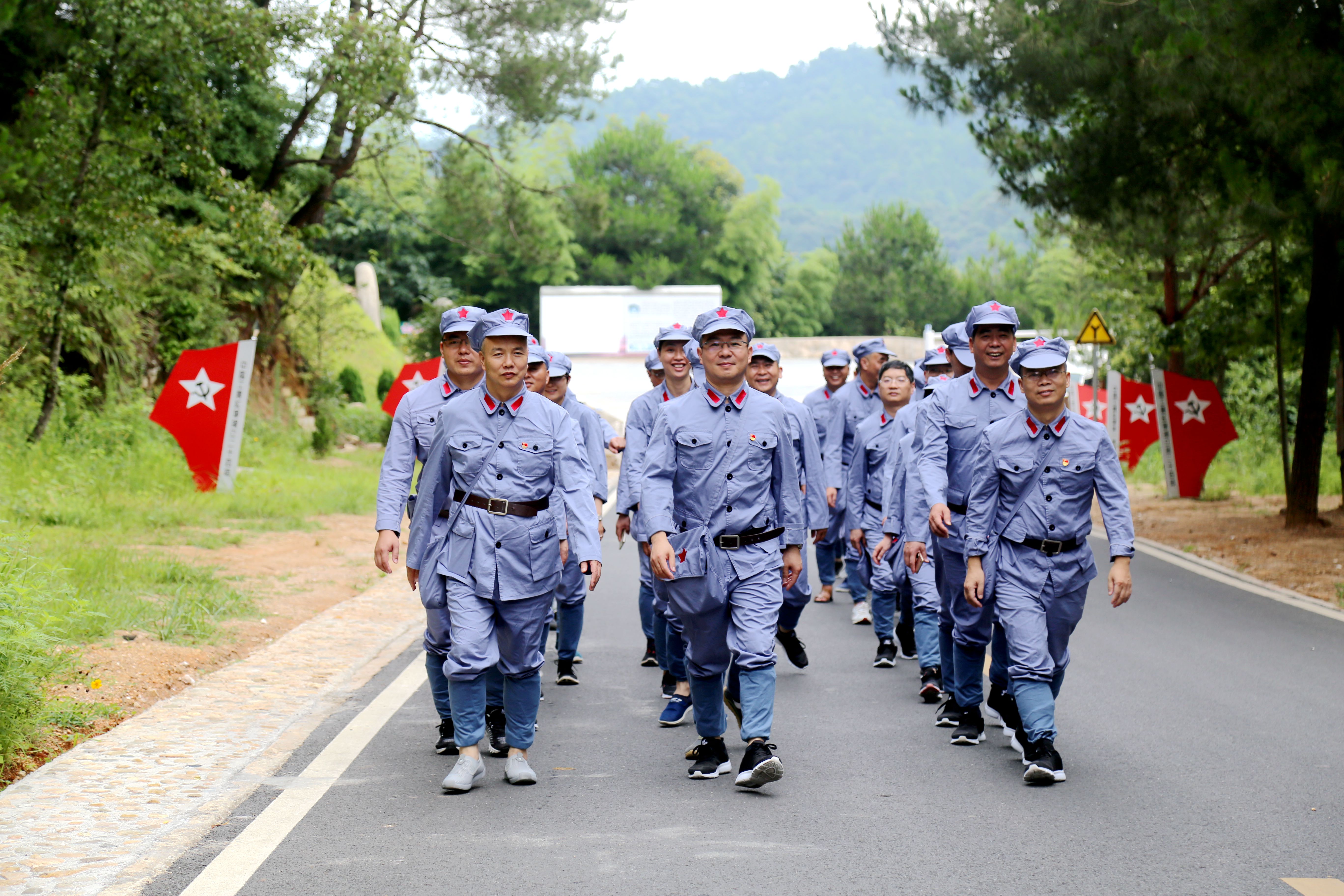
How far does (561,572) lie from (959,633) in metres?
2.06

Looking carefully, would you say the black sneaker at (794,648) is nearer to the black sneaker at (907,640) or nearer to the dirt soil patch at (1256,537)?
the black sneaker at (907,640)

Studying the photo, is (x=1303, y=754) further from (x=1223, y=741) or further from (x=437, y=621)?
(x=437, y=621)

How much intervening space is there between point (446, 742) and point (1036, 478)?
292 centimetres

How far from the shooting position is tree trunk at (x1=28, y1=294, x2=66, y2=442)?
16578 mm

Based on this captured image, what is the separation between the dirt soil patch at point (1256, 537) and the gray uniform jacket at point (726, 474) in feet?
24.1

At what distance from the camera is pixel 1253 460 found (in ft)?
86.7

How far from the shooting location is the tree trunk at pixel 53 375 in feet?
54.4

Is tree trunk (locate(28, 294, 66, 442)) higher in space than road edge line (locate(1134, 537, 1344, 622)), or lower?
higher

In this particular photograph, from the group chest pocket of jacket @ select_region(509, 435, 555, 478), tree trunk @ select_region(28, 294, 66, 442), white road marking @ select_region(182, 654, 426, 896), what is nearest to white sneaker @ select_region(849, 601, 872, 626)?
white road marking @ select_region(182, 654, 426, 896)

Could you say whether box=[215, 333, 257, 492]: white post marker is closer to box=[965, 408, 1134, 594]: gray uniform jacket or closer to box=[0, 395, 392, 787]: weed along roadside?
box=[0, 395, 392, 787]: weed along roadside

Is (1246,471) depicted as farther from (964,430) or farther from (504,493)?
(504,493)

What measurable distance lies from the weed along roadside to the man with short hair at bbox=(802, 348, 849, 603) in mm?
3994

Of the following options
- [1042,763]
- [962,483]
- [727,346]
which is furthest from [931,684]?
[727,346]

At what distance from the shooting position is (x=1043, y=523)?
6.35 metres
